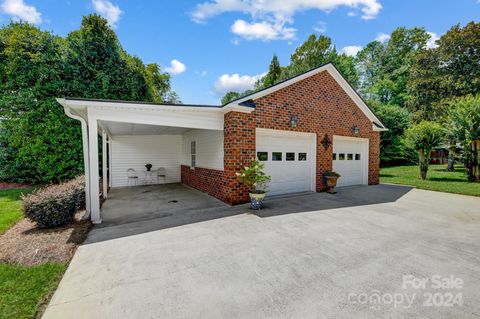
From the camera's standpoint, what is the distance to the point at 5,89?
407 inches

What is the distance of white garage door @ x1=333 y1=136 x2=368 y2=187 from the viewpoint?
9906mm

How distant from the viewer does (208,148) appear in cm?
839

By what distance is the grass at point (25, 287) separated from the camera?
226cm

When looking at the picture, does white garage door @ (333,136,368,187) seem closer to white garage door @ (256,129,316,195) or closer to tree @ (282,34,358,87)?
white garage door @ (256,129,316,195)

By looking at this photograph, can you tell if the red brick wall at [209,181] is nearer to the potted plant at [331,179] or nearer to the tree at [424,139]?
the potted plant at [331,179]

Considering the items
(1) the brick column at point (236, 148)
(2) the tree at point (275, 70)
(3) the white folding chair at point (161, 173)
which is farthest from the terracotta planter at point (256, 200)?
(2) the tree at point (275, 70)

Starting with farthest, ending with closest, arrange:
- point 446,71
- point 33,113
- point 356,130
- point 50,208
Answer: point 446,71 < point 33,113 < point 356,130 < point 50,208

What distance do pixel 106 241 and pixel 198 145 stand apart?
5.90 m

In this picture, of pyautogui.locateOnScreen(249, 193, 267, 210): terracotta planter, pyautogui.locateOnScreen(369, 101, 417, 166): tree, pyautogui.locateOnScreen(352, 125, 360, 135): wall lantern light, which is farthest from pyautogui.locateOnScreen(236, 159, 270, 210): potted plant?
pyautogui.locateOnScreen(369, 101, 417, 166): tree

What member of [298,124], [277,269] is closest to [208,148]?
[298,124]

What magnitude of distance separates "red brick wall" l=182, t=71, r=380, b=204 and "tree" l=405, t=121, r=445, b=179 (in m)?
3.83

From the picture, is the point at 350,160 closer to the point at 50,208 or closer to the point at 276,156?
the point at 276,156

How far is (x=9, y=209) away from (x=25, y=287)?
576 cm

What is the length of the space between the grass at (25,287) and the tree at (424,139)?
16876mm
